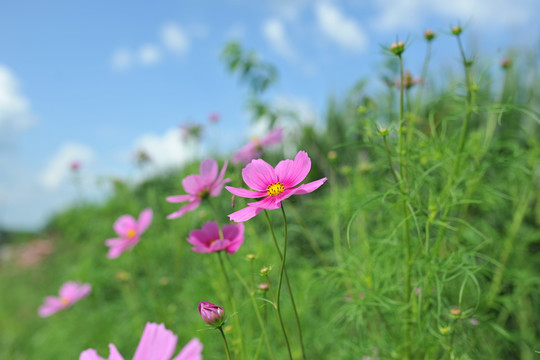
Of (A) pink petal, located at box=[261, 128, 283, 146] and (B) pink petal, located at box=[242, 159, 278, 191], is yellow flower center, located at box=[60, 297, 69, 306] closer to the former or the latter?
(A) pink petal, located at box=[261, 128, 283, 146]

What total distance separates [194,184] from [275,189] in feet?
0.69

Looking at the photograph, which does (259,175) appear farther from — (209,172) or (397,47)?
(397,47)

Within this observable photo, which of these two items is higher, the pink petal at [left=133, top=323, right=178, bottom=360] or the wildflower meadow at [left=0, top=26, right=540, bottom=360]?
the pink petal at [left=133, top=323, right=178, bottom=360]

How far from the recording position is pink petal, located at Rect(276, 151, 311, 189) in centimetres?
58

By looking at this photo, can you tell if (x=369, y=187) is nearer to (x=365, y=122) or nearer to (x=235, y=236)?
(x=365, y=122)

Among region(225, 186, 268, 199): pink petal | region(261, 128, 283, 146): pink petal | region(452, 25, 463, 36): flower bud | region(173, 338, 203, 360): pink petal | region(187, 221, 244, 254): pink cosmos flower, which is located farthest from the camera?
region(261, 128, 283, 146): pink petal

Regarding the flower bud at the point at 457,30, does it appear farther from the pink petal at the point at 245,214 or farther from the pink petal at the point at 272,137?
the pink petal at the point at 245,214

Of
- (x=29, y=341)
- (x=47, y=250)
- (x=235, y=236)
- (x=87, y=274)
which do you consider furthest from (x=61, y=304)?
(x=47, y=250)

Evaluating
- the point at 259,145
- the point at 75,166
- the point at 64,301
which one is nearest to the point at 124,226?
the point at 259,145

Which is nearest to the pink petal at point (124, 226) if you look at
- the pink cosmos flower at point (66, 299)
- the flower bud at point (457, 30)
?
the pink cosmos flower at point (66, 299)

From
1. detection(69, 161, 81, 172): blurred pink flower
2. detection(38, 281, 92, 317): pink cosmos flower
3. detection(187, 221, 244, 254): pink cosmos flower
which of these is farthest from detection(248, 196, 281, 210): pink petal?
detection(69, 161, 81, 172): blurred pink flower

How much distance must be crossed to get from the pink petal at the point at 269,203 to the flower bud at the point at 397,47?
38 centimetres

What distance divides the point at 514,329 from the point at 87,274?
219 centimetres

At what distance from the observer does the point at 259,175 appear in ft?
2.03
